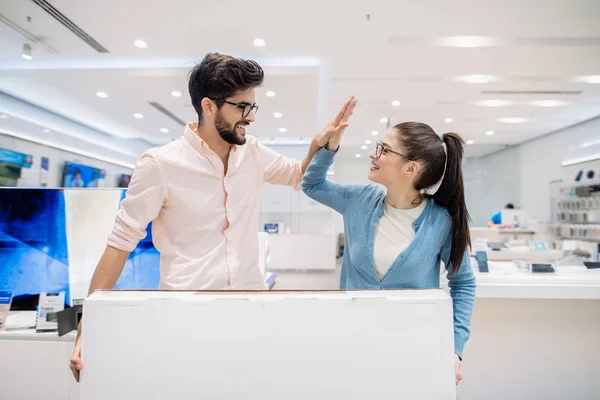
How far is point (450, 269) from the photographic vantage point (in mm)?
1182

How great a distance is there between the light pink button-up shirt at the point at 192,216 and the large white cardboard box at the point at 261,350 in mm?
567

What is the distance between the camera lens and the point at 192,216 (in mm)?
1155

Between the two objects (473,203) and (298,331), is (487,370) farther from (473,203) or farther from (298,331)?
(473,203)

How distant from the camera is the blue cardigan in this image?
1145mm

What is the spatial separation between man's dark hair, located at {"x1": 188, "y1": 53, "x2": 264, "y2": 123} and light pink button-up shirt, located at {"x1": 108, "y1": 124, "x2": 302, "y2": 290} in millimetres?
153

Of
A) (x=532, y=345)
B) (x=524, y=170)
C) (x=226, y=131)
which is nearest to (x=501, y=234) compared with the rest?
(x=524, y=170)

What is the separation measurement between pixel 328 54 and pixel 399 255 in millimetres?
4182

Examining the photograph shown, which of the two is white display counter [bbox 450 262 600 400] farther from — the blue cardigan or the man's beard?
the man's beard

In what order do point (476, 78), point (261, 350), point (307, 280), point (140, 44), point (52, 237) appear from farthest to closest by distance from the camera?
point (307, 280) < point (476, 78) < point (140, 44) < point (52, 237) < point (261, 350)

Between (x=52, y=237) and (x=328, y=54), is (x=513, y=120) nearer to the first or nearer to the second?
(x=328, y=54)

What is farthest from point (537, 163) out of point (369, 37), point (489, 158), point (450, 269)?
point (450, 269)

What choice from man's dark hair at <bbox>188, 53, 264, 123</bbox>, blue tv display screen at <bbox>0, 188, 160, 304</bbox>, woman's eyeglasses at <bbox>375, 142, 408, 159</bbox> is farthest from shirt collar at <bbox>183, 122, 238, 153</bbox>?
blue tv display screen at <bbox>0, 188, 160, 304</bbox>

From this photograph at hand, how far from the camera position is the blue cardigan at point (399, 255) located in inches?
45.1

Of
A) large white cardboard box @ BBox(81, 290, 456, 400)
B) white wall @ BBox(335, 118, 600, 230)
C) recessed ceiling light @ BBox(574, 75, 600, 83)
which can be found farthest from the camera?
white wall @ BBox(335, 118, 600, 230)
